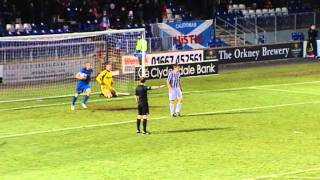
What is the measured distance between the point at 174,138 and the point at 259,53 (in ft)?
85.3

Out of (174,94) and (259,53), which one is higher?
(259,53)

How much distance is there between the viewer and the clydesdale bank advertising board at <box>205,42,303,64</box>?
44.0 meters

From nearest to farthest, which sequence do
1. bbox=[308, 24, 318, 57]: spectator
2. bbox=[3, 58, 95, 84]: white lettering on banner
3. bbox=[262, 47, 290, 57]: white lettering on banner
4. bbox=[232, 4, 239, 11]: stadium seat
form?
bbox=[3, 58, 95, 84]: white lettering on banner, bbox=[262, 47, 290, 57]: white lettering on banner, bbox=[308, 24, 318, 57]: spectator, bbox=[232, 4, 239, 11]: stadium seat

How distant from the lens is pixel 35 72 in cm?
3466

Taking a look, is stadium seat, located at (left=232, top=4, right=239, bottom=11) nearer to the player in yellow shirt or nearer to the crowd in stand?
the crowd in stand

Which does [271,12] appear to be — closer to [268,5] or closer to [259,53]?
[268,5]

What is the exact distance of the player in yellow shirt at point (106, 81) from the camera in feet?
97.0

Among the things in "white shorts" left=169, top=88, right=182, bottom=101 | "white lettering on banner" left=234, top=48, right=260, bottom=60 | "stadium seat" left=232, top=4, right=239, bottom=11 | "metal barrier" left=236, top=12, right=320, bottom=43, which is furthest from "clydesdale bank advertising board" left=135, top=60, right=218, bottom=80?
"stadium seat" left=232, top=4, right=239, bottom=11

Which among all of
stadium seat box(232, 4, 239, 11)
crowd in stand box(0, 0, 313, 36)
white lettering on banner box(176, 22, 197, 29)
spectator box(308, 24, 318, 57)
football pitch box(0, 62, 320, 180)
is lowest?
football pitch box(0, 62, 320, 180)

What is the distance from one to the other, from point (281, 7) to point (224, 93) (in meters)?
25.4

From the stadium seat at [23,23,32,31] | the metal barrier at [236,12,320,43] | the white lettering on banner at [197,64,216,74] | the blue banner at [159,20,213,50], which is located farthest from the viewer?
the metal barrier at [236,12,320,43]

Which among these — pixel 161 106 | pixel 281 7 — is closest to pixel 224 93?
pixel 161 106


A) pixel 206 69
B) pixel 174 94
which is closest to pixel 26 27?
pixel 206 69

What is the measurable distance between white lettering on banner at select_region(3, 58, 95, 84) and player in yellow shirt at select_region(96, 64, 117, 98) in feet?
15.7
